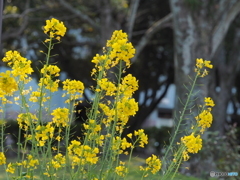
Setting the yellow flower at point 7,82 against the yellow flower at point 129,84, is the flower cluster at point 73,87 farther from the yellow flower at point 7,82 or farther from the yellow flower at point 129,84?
the yellow flower at point 7,82

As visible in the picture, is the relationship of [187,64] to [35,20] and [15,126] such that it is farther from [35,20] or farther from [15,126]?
[15,126]

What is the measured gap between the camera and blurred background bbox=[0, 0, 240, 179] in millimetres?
9125

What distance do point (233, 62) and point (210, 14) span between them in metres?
5.11

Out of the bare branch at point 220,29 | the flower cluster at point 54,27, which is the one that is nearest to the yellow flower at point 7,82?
the flower cluster at point 54,27

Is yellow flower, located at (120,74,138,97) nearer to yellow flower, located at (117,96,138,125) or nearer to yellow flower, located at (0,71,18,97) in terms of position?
yellow flower, located at (117,96,138,125)

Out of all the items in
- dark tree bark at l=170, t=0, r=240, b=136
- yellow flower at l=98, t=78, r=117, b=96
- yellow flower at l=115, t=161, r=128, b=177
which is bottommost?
yellow flower at l=115, t=161, r=128, b=177

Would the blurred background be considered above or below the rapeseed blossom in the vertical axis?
above

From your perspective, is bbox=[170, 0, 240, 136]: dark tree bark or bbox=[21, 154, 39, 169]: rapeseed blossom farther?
bbox=[170, 0, 240, 136]: dark tree bark

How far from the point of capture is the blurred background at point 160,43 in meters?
9.12

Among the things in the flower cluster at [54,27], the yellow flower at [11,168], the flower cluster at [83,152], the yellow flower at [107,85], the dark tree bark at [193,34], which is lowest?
the yellow flower at [11,168]

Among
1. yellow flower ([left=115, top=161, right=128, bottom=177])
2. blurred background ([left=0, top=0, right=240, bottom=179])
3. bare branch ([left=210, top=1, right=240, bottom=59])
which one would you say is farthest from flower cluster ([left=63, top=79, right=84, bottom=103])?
bare branch ([left=210, top=1, right=240, bottom=59])

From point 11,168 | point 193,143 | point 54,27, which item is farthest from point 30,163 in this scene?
point 193,143


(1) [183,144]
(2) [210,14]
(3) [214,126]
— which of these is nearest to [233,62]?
(3) [214,126]

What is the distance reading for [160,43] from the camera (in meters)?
16.3
